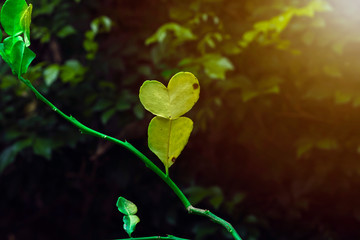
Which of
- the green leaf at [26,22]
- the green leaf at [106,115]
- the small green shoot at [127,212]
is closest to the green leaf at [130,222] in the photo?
the small green shoot at [127,212]

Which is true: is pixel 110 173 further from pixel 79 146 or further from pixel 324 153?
pixel 324 153

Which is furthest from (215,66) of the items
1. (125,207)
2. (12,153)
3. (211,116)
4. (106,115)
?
(125,207)

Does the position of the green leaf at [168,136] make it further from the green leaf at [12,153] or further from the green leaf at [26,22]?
the green leaf at [12,153]

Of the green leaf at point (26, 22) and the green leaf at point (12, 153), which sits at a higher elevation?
the green leaf at point (26, 22)

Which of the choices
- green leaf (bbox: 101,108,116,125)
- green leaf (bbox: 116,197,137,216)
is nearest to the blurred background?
green leaf (bbox: 101,108,116,125)

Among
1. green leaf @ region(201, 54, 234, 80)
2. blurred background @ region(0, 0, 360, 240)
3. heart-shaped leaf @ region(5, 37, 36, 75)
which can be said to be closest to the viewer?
heart-shaped leaf @ region(5, 37, 36, 75)

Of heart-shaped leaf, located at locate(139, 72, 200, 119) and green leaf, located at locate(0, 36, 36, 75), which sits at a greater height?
green leaf, located at locate(0, 36, 36, 75)

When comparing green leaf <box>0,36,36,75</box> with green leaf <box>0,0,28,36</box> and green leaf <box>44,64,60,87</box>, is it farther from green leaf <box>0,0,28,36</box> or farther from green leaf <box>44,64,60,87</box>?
green leaf <box>44,64,60,87</box>

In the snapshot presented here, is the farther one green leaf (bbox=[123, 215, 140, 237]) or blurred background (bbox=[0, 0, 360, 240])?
blurred background (bbox=[0, 0, 360, 240])
